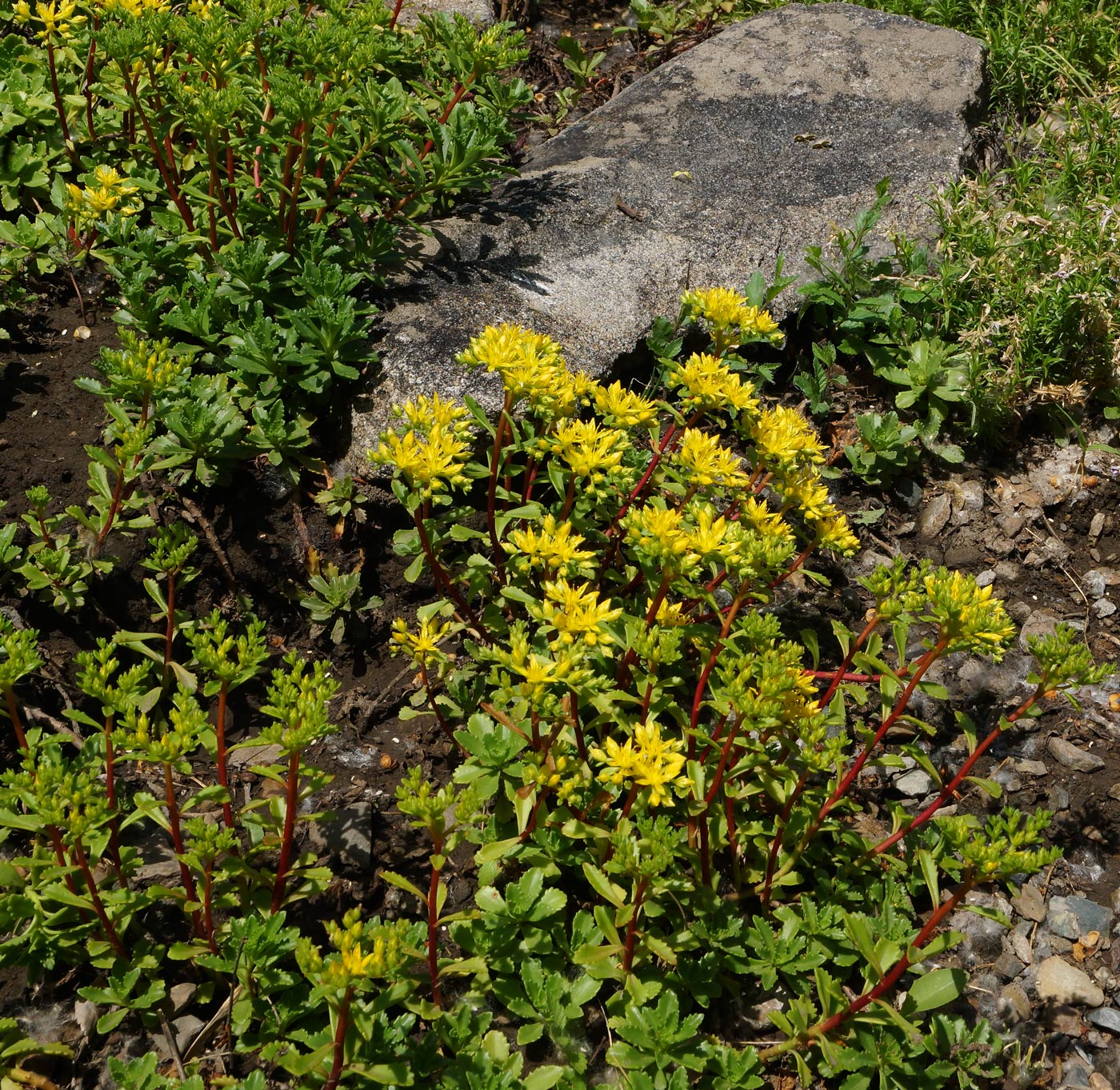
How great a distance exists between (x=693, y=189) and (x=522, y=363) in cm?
228

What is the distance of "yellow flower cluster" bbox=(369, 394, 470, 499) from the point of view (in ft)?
9.66

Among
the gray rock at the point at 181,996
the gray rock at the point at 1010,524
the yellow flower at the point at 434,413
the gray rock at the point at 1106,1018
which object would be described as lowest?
the gray rock at the point at 1106,1018

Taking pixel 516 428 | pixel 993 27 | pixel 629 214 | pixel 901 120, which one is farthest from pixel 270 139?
pixel 993 27

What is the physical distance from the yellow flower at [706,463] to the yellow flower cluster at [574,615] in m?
0.52

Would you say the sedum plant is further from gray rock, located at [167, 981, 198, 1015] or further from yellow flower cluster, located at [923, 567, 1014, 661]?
gray rock, located at [167, 981, 198, 1015]

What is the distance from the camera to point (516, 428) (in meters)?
3.79

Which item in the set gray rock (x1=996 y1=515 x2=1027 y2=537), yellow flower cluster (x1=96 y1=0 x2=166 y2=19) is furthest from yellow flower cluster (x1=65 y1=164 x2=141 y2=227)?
gray rock (x1=996 y1=515 x2=1027 y2=537)

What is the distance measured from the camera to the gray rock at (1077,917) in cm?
319

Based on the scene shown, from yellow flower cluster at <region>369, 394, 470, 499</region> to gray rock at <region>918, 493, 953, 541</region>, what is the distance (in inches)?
82.1

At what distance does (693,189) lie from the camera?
16.0ft

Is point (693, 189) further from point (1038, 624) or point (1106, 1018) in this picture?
point (1106, 1018)

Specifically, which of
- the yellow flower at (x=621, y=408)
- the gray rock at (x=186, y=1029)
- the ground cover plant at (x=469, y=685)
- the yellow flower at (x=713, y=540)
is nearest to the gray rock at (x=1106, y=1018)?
the ground cover plant at (x=469, y=685)

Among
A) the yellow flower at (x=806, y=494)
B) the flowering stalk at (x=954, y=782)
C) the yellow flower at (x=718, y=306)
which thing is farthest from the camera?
the yellow flower at (x=718, y=306)

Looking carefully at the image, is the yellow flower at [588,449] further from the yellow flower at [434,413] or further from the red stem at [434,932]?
the red stem at [434,932]
